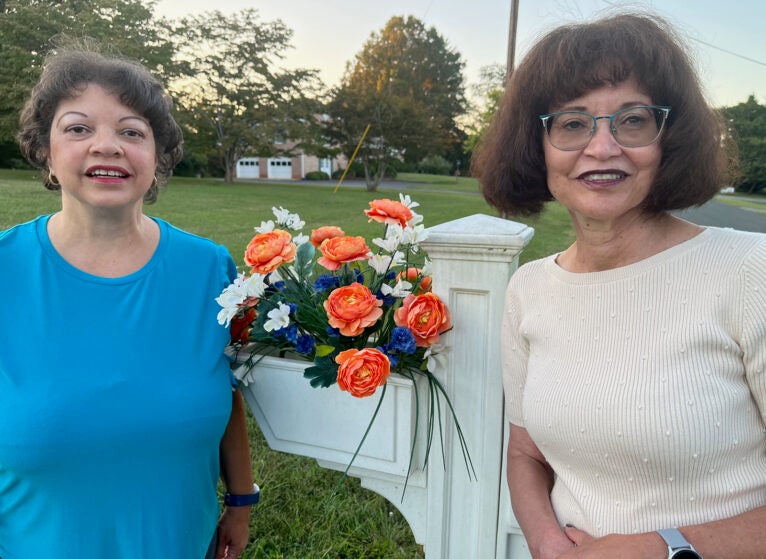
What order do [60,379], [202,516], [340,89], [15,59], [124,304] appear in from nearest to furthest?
[60,379] → [124,304] → [202,516] → [15,59] → [340,89]

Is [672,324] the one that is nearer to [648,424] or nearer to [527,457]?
[648,424]

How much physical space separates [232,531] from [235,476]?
0.59 feet

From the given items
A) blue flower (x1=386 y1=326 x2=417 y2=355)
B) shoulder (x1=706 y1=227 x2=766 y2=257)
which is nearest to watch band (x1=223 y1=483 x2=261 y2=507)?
blue flower (x1=386 y1=326 x2=417 y2=355)

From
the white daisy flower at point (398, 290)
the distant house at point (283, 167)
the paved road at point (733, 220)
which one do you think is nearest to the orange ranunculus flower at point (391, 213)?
the white daisy flower at point (398, 290)

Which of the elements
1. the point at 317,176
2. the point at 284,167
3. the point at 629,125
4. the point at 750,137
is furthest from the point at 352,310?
the point at 284,167

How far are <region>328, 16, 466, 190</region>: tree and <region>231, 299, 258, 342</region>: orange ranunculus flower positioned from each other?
24.4 metres

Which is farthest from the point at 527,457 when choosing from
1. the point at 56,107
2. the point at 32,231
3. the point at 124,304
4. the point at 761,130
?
the point at 761,130

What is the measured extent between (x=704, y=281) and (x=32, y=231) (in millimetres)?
1609

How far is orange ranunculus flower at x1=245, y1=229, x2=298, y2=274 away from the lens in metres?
1.41

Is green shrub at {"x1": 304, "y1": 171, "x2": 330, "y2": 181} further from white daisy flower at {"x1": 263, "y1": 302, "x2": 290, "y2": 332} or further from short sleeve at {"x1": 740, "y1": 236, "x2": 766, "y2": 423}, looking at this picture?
short sleeve at {"x1": 740, "y1": 236, "x2": 766, "y2": 423}

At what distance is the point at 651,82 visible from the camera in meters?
1.13

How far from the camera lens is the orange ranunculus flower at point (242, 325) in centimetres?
155

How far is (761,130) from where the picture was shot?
21469mm

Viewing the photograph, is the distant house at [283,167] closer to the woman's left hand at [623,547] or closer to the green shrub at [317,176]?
the green shrub at [317,176]
